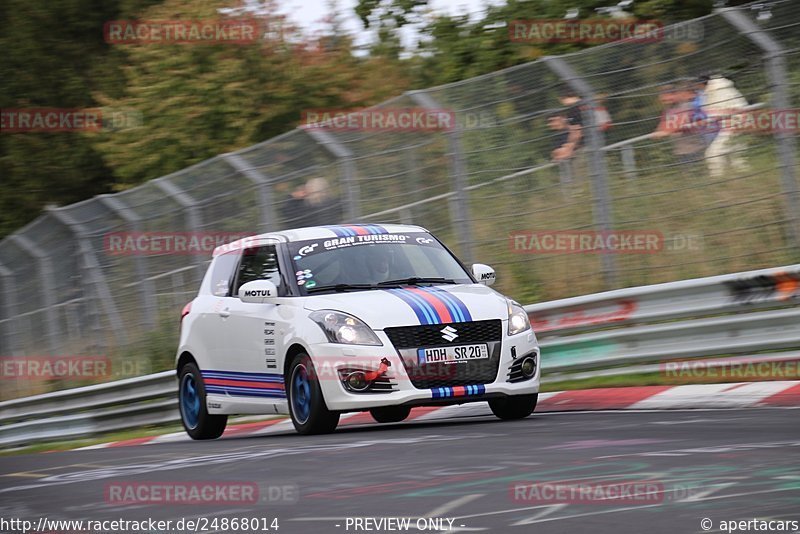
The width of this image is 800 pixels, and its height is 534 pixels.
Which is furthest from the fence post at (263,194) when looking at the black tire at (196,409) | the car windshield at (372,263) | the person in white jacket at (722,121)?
the person in white jacket at (722,121)

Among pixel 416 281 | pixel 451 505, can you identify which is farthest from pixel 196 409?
pixel 451 505

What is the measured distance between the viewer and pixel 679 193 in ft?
40.8

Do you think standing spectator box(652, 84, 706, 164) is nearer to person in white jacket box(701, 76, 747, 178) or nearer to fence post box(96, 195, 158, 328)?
person in white jacket box(701, 76, 747, 178)

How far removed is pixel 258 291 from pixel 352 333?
46.6 inches

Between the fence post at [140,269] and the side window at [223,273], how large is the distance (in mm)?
6603

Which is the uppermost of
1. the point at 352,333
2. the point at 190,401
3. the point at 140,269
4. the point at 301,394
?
the point at 352,333

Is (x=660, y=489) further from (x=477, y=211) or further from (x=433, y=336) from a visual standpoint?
(x=477, y=211)

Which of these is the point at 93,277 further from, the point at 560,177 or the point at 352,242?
the point at 352,242

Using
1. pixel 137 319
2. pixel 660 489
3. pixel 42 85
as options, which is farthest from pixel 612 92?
pixel 42 85

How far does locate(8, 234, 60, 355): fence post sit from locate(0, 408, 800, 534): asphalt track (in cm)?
1105

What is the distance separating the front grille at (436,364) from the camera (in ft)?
32.8

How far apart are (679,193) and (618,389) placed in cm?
188

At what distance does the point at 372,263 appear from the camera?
11148 millimetres

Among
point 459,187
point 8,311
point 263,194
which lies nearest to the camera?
point 459,187
